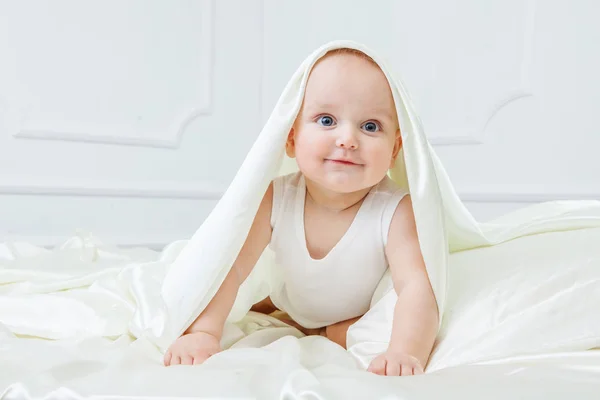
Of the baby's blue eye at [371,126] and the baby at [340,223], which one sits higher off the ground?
the baby's blue eye at [371,126]

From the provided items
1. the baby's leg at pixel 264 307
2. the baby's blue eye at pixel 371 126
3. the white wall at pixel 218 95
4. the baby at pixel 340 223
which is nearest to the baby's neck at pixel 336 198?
the baby at pixel 340 223

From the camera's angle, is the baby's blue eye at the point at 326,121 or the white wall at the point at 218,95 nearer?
the baby's blue eye at the point at 326,121

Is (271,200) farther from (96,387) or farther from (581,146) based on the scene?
(581,146)

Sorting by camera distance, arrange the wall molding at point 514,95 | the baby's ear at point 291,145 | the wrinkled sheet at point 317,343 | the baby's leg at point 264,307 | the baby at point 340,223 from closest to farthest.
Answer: the wrinkled sheet at point 317,343
the baby at point 340,223
the baby's ear at point 291,145
the baby's leg at point 264,307
the wall molding at point 514,95

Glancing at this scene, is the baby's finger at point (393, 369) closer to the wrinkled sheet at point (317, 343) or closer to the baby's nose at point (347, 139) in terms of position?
the wrinkled sheet at point (317, 343)

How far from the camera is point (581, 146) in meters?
1.86

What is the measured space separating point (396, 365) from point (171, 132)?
1824 mm

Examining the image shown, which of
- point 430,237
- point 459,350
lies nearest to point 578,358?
point 459,350

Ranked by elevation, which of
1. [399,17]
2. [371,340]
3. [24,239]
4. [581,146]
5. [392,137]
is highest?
[399,17]

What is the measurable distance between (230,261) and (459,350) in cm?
34

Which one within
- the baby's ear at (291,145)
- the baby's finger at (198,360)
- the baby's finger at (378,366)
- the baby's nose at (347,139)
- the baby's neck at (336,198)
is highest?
the baby's nose at (347,139)

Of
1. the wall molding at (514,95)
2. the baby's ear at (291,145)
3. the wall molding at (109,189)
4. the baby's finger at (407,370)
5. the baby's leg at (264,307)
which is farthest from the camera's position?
the wall molding at (109,189)

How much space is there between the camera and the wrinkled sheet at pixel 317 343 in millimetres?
563

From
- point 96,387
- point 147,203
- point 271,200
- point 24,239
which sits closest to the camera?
point 96,387
